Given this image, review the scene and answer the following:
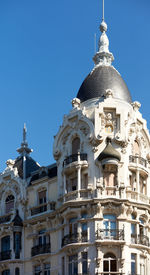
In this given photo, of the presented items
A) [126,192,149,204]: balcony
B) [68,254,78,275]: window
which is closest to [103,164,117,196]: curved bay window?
[126,192,149,204]: balcony

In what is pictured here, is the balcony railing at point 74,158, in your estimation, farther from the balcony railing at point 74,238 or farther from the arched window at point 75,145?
the balcony railing at point 74,238

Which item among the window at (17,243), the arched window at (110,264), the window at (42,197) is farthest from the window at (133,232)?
the window at (17,243)

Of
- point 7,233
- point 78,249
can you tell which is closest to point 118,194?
point 78,249

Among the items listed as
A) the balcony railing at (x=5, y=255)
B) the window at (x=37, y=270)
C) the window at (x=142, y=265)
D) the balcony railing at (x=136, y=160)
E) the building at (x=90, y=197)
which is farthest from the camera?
the balcony railing at (x=5, y=255)

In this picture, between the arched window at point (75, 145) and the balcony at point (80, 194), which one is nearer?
the balcony at point (80, 194)

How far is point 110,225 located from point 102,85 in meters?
13.4

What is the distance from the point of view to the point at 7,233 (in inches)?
2549

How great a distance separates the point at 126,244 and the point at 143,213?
147 inches

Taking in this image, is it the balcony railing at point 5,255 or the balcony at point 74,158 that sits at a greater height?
the balcony at point 74,158

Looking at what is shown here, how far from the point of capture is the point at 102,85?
63375mm

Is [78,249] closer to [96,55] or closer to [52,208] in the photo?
[52,208]

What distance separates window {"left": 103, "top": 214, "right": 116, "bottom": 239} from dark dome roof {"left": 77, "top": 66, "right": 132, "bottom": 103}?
1150 cm

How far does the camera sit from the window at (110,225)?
57.0 meters

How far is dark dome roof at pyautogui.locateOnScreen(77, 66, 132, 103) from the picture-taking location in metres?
63.2
